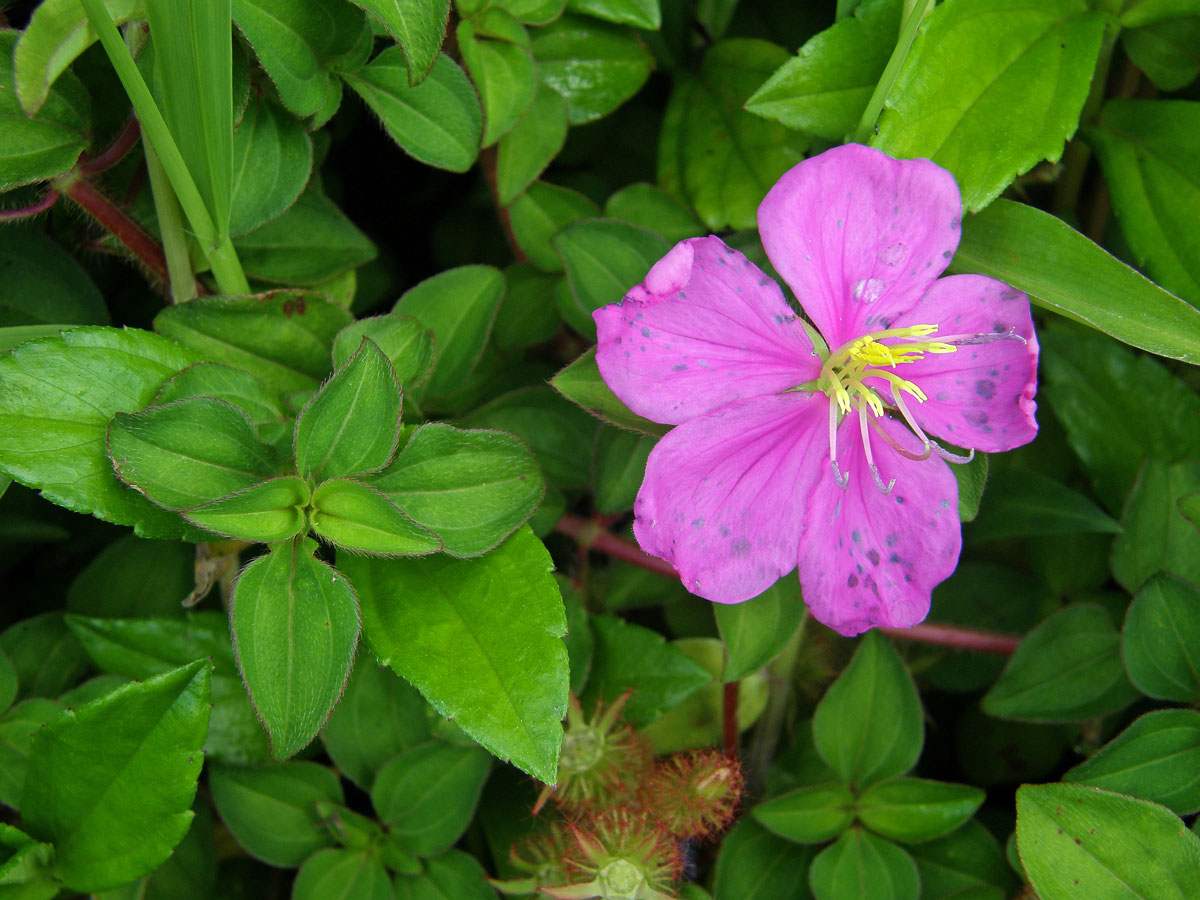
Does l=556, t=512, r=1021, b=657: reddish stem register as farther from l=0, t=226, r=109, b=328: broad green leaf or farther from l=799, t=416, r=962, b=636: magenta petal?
l=0, t=226, r=109, b=328: broad green leaf

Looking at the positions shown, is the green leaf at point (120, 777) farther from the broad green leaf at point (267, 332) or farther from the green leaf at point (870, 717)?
the green leaf at point (870, 717)

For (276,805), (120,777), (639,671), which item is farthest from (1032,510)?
(120,777)

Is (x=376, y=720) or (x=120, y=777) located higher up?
(x=120, y=777)

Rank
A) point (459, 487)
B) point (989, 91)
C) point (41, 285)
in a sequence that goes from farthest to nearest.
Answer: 1. point (41, 285)
2. point (989, 91)
3. point (459, 487)

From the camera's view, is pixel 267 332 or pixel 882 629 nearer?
pixel 267 332

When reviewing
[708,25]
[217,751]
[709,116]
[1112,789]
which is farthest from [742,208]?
[217,751]

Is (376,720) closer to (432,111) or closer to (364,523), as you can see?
(364,523)

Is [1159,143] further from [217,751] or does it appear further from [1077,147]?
[217,751]
